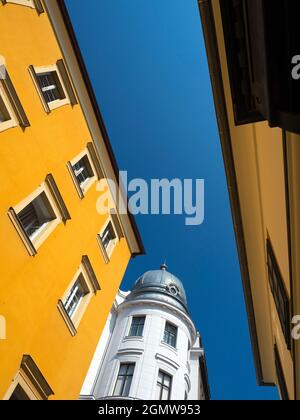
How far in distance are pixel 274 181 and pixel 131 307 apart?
20.7 meters

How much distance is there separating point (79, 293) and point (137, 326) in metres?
13.3

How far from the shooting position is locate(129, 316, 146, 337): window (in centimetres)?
2349

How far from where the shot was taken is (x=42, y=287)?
974 cm

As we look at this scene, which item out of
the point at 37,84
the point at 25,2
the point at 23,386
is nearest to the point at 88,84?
the point at 37,84

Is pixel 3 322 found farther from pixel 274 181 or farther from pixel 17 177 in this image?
pixel 274 181

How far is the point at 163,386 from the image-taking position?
20.8m

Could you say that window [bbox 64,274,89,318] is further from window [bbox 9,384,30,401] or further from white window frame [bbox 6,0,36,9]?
white window frame [bbox 6,0,36,9]

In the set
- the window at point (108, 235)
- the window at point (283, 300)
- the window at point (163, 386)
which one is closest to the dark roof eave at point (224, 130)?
the window at point (283, 300)

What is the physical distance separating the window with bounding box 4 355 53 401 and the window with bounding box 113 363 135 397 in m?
12.2

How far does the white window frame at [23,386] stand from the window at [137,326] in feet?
48.9

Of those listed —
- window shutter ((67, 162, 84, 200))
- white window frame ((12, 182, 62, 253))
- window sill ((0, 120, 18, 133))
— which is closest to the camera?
window sill ((0, 120, 18, 133))

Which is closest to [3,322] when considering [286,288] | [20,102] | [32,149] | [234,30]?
[32,149]

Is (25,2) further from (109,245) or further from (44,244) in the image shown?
(109,245)

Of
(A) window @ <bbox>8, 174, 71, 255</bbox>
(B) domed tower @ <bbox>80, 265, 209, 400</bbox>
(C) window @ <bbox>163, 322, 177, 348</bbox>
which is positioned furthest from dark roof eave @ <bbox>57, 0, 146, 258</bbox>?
(C) window @ <bbox>163, 322, 177, 348</bbox>
